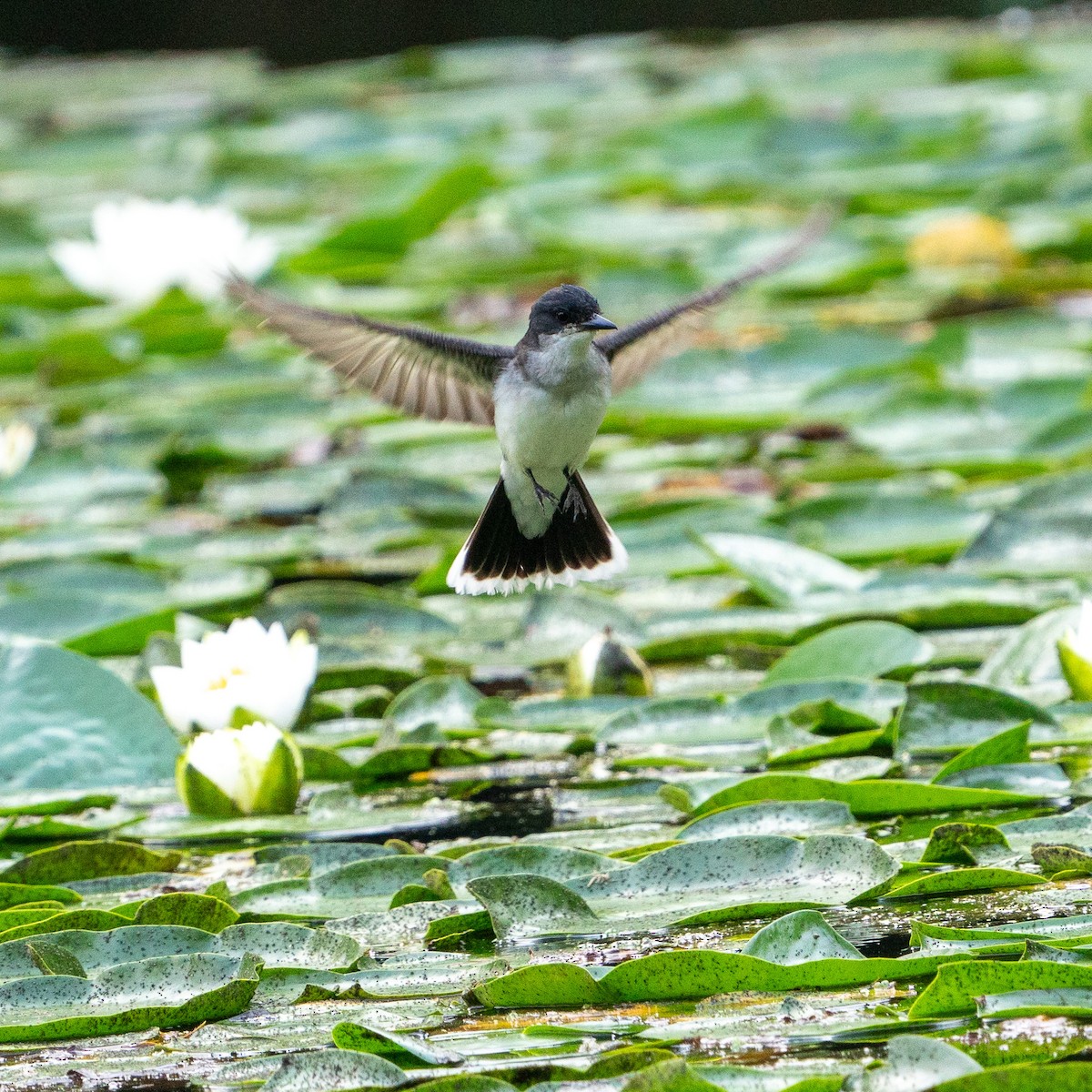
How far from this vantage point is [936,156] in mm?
8680

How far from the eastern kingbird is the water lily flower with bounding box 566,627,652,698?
14cm

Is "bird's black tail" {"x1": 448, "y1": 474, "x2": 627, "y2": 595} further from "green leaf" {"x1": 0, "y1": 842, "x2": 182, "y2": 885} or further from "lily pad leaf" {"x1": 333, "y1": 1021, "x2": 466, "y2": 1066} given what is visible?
"lily pad leaf" {"x1": 333, "y1": 1021, "x2": 466, "y2": 1066}

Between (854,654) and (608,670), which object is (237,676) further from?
(854,654)

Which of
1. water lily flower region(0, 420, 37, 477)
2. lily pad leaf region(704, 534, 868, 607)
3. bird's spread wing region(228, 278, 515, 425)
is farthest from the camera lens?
water lily flower region(0, 420, 37, 477)

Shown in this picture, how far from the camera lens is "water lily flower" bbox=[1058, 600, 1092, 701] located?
10.4 ft

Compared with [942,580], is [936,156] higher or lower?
higher

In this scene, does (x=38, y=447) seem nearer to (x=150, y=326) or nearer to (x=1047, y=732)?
(x=150, y=326)

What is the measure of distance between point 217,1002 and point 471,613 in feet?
6.69

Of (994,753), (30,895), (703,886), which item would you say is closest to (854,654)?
(994,753)

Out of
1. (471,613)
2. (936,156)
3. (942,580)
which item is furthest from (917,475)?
(936,156)

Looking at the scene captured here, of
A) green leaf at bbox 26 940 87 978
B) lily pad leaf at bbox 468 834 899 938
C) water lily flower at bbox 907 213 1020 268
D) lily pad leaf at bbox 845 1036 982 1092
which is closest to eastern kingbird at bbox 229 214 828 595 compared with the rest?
lily pad leaf at bbox 468 834 899 938

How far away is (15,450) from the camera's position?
17.1 feet

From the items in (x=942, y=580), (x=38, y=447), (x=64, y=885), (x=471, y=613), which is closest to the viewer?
(x=64, y=885)

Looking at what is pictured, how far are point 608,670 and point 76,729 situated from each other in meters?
0.98
